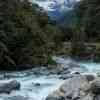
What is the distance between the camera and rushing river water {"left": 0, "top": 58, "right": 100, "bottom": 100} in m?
10.6

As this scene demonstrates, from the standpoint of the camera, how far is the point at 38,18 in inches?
720

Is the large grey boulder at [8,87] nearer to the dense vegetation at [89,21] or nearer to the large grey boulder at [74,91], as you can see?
the large grey boulder at [74,91]

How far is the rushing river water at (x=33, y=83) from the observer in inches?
418

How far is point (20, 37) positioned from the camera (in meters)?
15.6

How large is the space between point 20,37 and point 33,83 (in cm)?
370

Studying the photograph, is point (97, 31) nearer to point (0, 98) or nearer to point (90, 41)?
point (90, 41)

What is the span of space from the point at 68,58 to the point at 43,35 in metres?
2.97

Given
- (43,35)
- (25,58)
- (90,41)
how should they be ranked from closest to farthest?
(25,58) → (43,35) → (90,41)

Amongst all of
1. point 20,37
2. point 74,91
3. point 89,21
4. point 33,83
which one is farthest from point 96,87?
point 89,21

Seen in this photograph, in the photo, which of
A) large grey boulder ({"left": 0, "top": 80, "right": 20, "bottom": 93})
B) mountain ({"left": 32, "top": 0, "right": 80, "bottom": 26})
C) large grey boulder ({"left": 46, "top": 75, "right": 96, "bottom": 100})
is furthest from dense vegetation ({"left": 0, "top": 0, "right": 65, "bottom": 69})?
mountain ({"left": 32, "top": 0, "right": 80, "bottom": 26})

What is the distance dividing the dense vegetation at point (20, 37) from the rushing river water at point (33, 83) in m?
1.06

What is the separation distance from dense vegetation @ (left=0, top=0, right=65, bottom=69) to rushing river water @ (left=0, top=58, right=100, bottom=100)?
1.06 m

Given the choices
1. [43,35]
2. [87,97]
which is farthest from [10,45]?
[87,97]

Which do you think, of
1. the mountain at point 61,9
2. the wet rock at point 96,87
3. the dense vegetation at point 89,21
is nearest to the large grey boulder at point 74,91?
the wet rock at point 96,87
